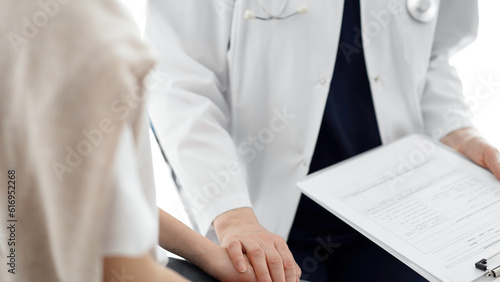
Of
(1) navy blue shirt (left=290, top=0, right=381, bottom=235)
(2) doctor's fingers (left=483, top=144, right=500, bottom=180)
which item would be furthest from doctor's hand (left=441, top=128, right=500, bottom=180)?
(1) navy blue shirt (left=290, top=0, right=381, bottom=235)

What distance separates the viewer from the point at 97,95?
1.21 feet

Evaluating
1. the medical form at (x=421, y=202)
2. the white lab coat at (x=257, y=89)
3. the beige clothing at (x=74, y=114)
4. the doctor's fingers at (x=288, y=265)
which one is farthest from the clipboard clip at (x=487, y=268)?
the beige clothing at (x=74, y=114)

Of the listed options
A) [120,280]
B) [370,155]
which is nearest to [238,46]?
[370,155]

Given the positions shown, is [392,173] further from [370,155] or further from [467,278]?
[467,278]

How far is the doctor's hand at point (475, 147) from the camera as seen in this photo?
33.4 inches

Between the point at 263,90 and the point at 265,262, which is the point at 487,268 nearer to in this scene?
the point at 265,262

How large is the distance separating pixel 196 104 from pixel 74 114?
1.67 ft

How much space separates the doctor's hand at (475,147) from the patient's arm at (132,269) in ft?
2.02

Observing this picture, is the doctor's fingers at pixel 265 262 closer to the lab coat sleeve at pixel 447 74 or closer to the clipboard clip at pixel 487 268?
the clipboard clip at pixel 487 268

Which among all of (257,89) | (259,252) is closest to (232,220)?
(259,252)

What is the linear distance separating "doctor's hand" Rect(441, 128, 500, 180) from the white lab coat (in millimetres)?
28

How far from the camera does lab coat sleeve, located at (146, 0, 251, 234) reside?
84 centimetres

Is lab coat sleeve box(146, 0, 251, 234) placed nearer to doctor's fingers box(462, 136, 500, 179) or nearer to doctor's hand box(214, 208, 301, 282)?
doctor's hand box(214, 208, 301, 282)

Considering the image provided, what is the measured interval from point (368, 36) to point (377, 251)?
387 mm
